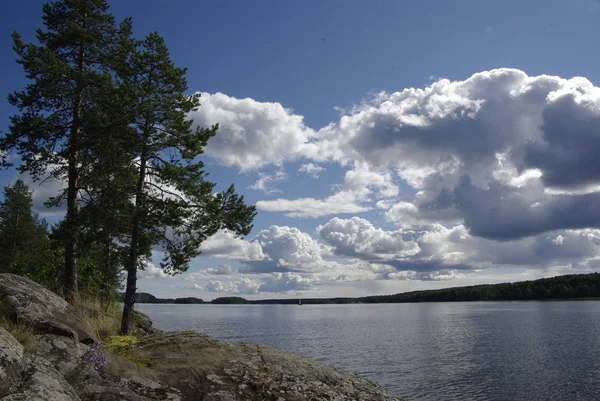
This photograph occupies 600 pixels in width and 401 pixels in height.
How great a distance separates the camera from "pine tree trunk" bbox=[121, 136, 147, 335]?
18.6 metres

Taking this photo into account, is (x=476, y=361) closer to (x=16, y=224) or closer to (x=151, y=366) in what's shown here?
(x=151, y=366)

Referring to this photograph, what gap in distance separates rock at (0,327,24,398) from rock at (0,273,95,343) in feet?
7.74

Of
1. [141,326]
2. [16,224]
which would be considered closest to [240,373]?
[141,326]

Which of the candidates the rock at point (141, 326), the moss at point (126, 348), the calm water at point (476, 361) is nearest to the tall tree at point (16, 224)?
the rock at point (141, 326)

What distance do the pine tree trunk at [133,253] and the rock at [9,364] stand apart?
13.6 meters

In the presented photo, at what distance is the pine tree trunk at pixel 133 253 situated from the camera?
18641mm

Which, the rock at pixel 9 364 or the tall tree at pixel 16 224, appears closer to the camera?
the rock at pixel 9 364

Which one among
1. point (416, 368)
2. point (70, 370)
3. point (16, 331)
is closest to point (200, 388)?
point (70, 370)

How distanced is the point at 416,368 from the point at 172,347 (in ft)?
85.5

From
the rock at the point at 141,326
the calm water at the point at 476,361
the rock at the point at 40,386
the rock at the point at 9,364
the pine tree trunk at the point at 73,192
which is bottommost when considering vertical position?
the calm water at the point at 476,361

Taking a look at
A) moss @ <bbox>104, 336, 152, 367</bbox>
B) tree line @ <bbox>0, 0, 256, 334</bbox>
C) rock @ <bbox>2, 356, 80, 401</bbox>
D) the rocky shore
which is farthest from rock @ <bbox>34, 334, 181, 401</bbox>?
tree line @ <bbox>0, 0, 256, 334</bbox>

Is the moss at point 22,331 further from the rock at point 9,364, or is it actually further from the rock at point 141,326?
the rock at point 141,326

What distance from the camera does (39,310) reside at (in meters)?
7.82

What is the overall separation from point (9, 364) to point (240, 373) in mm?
4442
